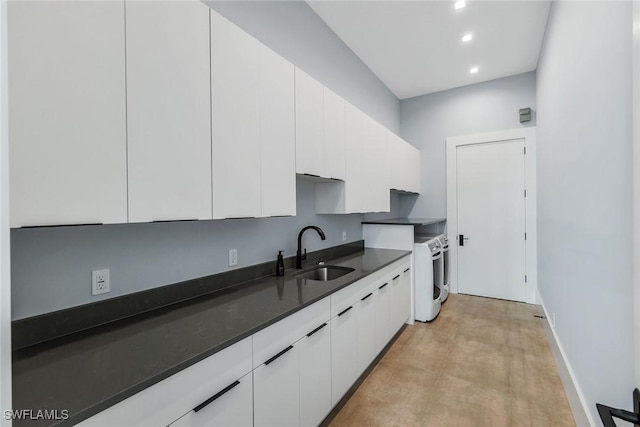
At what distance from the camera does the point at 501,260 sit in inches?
163

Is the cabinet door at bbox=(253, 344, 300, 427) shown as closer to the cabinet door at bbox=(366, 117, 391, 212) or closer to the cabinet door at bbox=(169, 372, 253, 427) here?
the cabinet door at bbox=(169, 372, 253, 427)

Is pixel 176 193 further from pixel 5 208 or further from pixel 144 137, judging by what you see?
pixel 5 208

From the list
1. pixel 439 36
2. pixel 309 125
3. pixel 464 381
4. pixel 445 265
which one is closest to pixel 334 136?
pixel 309 125

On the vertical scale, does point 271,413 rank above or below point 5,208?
below

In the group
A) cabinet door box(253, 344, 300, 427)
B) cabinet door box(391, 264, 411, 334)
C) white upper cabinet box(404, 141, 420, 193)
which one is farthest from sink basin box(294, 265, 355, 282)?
white upper cabinet box(404, 141, 420, 193)

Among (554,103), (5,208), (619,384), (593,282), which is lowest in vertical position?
(619,384)

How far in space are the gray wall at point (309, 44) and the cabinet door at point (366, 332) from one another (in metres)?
2.16

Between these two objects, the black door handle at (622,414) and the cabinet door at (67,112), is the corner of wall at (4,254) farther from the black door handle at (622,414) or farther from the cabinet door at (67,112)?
the black door handle at (622,414)

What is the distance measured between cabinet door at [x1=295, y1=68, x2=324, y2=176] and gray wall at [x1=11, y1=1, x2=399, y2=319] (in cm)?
46

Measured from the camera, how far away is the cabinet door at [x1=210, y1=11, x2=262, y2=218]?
140 cm

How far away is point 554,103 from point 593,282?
1795mm

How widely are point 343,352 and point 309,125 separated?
1613 mm


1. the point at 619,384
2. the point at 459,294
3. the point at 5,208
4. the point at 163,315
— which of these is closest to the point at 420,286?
the point at 459,294

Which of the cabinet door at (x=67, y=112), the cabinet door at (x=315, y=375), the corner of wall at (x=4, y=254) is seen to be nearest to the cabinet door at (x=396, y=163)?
the cabinet door at (x=315, y=375)
